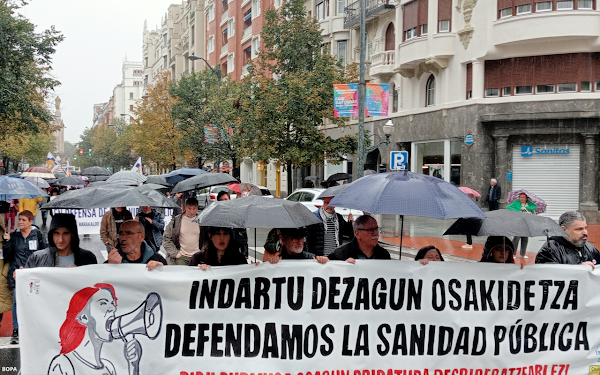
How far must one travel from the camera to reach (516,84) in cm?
2502

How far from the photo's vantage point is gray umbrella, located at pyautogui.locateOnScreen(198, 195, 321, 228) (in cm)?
545

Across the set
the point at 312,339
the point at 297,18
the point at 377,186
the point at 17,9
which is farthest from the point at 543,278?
the point at 297,18

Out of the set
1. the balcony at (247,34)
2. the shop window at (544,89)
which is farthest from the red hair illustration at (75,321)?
the balcony at (247,34)

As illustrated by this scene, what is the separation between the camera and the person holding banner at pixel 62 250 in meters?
5.59

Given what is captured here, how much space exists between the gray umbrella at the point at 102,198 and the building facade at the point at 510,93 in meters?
20.9

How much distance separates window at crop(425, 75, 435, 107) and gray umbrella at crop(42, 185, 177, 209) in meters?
23.6

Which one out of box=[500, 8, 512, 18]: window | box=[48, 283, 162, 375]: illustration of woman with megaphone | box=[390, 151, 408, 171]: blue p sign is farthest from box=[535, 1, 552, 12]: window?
box=[48, 283, 162, 375]: illustration of woman with megaphone

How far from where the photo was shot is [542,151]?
25047mm

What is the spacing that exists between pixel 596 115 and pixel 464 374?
70.0 feet

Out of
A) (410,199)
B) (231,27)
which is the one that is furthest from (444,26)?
(231,27)

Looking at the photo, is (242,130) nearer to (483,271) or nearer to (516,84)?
(516,84)

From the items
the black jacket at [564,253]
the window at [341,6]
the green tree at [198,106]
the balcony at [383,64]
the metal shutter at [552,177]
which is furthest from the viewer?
the green tree at [198,106]

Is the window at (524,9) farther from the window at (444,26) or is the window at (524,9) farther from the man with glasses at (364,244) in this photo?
the man with glasses at (364,244)

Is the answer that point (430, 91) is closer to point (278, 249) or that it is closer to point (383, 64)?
point (383, 64)
